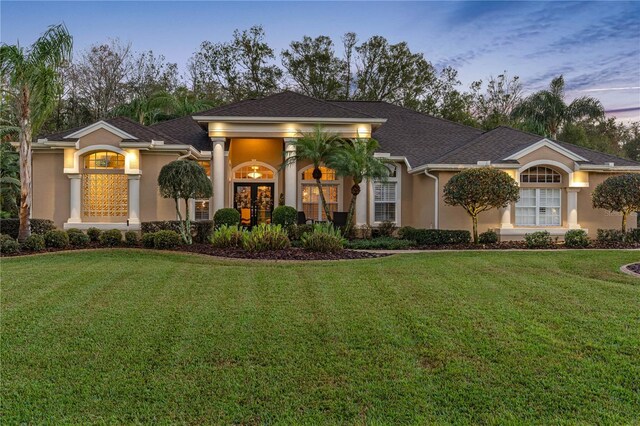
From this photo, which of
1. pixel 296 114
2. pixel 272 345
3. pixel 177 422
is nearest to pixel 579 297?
pixel 272 345

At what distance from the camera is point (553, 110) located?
26.1 m

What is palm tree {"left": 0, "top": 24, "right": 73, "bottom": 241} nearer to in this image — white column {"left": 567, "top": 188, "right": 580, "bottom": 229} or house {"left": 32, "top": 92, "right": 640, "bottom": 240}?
house {"left": 32, "top": 92, "right": 640, "bottom": 240}

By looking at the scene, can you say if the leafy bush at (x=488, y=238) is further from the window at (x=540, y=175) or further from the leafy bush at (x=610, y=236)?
the leafy bush at (x=610, y=236)

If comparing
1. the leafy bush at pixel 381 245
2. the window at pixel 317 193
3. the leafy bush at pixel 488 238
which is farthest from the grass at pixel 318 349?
the window at pixel 317 193

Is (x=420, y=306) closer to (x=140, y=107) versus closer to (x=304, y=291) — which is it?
(x=304, y=291)

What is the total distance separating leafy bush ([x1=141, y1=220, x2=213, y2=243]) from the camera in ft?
45.2

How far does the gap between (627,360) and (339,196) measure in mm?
14363

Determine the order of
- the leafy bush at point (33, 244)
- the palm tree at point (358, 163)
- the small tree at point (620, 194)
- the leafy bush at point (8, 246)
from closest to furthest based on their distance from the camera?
the leafy bush at point (8, 246)
the leafy bush at point (33, 244)
the small tree at point (620, 194)
the palm tree at point (358, 163)

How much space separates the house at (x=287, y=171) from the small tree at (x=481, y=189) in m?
1.16

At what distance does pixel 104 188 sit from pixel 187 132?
4.65 metres

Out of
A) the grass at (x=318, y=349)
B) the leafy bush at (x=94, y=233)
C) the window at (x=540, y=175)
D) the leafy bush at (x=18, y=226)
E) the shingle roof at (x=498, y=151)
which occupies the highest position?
the shingle roof at (x=498, y=151)

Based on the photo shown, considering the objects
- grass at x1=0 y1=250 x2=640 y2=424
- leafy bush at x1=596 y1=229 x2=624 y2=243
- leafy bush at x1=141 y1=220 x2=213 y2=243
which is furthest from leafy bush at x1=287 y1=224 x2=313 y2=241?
leafy bush at x1=596 y1=229 x2=624 y2=243

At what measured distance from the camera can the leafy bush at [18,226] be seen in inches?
497

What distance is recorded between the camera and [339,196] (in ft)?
60.2
